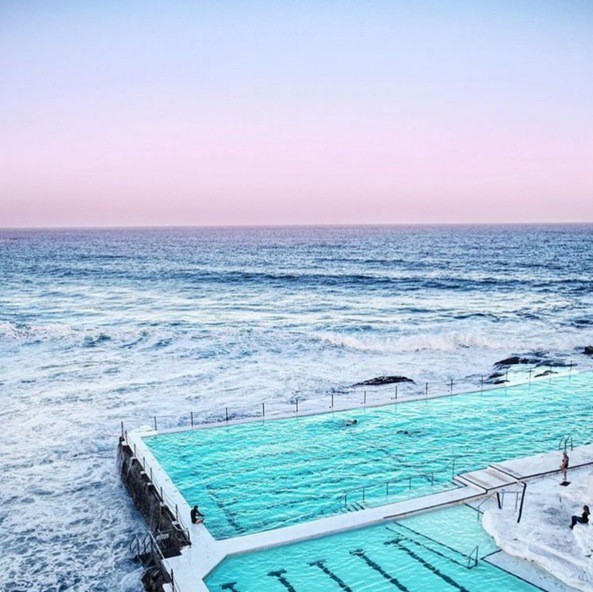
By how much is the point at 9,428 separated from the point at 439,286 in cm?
5374

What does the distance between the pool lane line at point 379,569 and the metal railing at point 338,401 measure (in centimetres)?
890

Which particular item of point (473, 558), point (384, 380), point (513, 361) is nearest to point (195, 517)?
point (473, 558)

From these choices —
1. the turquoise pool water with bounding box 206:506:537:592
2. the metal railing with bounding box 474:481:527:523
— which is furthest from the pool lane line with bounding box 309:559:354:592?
the metal railing with bounding box 474:481:527:523

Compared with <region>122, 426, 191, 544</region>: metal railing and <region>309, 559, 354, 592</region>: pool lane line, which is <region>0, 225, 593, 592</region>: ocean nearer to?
<region>122, 426, 191, 544</region>: metal railing

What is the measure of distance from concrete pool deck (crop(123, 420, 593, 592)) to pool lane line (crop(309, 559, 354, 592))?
3.00ft

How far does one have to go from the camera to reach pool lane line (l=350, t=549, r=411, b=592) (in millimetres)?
11406

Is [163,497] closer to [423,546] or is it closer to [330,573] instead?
[330,573]

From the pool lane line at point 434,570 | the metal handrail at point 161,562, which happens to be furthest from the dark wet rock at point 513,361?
the metal handrail at point 161,562

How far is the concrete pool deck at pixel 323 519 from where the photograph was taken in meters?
12.2

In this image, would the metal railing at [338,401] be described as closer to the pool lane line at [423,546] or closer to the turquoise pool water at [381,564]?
the turquoise pool water at [381,564]

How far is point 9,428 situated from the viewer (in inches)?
888

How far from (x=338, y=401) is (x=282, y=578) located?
1268 centimetres

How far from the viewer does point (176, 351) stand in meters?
36.0

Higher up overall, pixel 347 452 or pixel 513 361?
pixel 347 452
